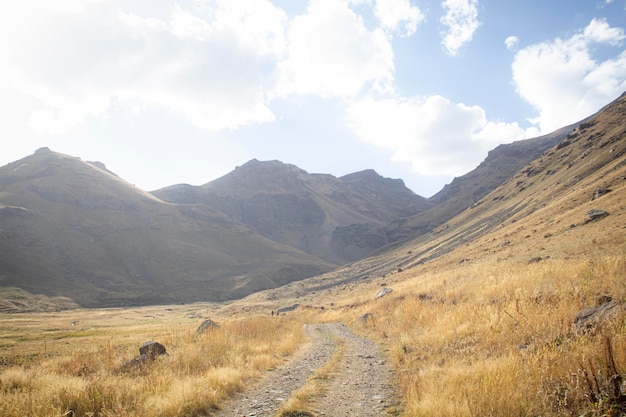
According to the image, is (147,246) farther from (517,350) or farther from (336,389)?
(517,350)

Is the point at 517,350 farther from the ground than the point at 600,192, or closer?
closer

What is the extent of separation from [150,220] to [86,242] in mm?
36554

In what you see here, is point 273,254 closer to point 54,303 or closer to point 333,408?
point 54,303

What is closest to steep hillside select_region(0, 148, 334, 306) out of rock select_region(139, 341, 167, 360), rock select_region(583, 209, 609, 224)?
rock select_region(583, 209, 609, 224)

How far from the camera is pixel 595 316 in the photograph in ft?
22.8

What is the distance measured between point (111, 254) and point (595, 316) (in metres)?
183

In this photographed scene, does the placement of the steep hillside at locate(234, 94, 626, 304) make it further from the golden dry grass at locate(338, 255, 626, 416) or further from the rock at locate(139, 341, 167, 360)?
the rock at locate(139, 341, 167, 360)

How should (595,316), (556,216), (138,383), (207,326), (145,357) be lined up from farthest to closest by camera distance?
(556,216), (207,326), (145,357), (138,383), (595,316)

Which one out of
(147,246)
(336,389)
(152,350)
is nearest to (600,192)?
(336,389)

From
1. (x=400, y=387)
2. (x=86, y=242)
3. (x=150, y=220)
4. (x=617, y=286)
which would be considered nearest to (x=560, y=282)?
(x=617, y=286)

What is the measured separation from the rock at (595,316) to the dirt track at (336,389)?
14.0 ft

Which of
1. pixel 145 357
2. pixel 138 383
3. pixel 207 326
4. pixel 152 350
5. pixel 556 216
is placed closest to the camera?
pixel 138 383

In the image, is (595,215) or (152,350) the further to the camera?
(595,215)

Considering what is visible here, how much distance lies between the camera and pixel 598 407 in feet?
13.2
